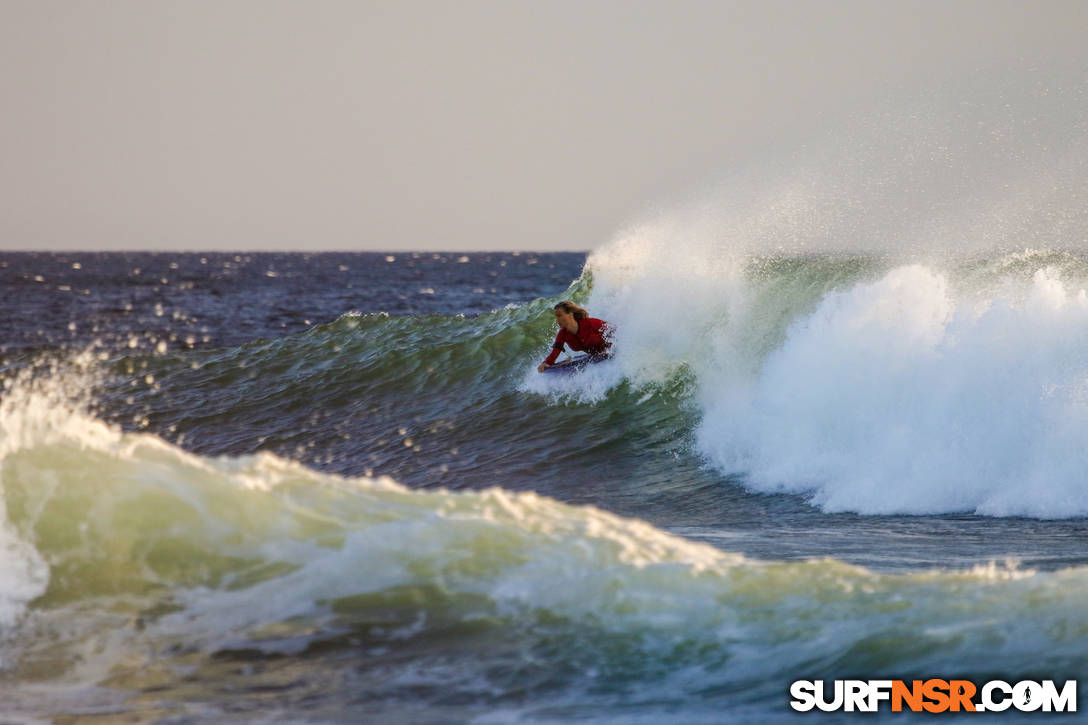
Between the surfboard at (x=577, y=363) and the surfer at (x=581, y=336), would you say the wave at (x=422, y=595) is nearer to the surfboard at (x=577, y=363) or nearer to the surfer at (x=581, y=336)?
A: the surfer at (x=581, y=336)

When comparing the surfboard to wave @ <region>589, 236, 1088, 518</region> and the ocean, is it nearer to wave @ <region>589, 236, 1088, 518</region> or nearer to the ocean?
the ocean

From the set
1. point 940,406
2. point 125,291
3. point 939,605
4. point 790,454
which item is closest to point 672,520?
point 790,454

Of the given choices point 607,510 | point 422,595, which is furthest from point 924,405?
point 422,595

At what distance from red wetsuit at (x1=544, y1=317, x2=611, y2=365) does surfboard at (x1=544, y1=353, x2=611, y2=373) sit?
74mm

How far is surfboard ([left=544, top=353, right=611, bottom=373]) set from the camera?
14.9m

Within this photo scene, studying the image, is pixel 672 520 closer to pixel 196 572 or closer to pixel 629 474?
pixel 629 474

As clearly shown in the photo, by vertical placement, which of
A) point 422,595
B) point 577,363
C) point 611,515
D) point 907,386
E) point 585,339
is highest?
point 585,339

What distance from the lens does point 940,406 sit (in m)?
10.7

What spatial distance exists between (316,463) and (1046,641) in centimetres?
979

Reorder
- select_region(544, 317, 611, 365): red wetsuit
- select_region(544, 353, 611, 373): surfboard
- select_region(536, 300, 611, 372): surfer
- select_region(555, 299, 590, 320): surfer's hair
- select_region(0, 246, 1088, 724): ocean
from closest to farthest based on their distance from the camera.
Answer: select_region(0, 246, 1088, 724): ocean < select_region(555, 299, 590, 320): surfer's hair < select_region(536, 300, 611, 372): surfer < select_region(544, 317, 611, 365): red wetsuit < select_region(544, 353, 611, 373): surfboard

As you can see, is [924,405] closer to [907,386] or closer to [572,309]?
[907,386]

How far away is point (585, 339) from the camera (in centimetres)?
1466

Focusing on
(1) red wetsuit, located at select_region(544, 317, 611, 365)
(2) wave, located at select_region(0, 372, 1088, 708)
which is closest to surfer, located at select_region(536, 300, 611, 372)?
(1) red wetsuit, located at select_region(544, 317, 611, 365)

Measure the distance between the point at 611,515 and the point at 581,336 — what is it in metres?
6.46
